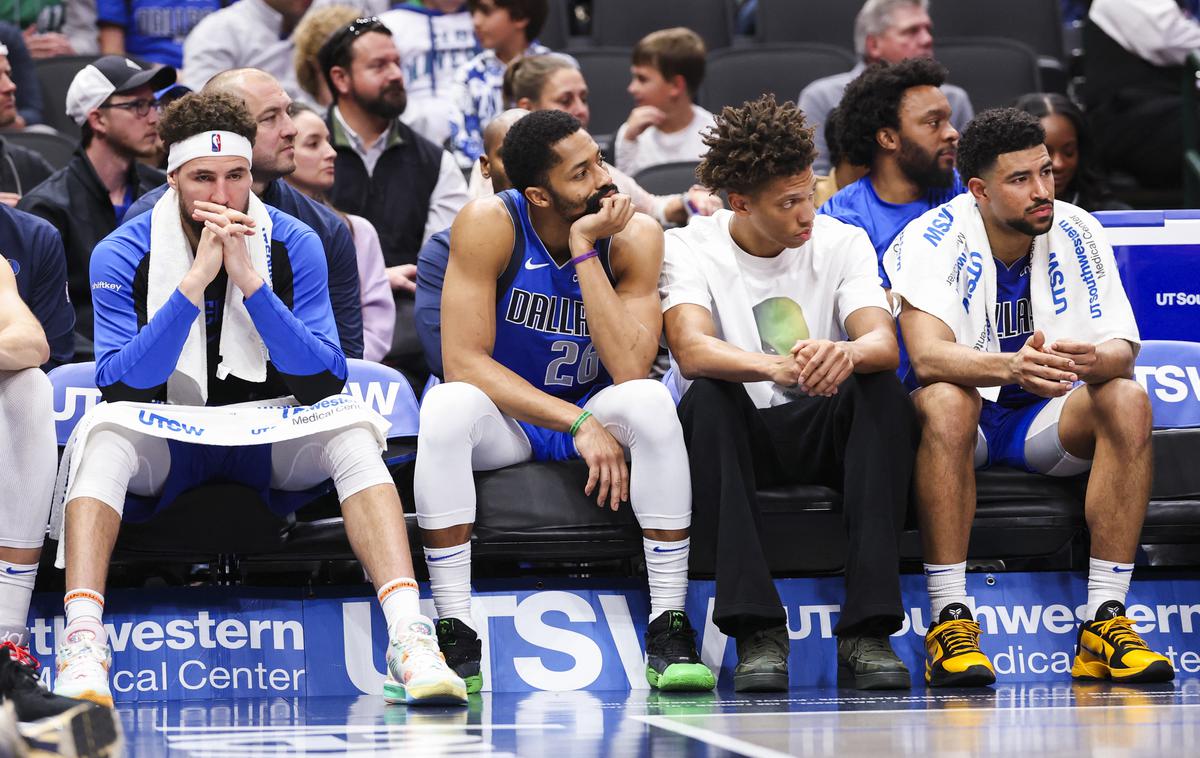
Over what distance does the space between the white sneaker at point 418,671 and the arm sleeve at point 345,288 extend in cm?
142

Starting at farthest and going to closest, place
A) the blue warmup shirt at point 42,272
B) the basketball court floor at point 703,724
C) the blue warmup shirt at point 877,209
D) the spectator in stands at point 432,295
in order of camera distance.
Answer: the blue warmup shirt at point 877,209 < the spectator in stands at point 432,295 < the blue warmup shirt at point 42,272 < the basketball court floor at point 703,724

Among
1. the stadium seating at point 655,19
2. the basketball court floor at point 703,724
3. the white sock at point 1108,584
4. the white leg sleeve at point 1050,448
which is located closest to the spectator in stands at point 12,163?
the basketball court floor at point 703,724

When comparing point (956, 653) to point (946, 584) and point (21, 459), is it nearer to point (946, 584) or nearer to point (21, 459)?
point (946, 584)

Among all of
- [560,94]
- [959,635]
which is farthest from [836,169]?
[959,635]

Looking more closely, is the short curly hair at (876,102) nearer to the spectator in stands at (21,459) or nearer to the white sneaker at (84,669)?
the spectator in stands at (21,459)

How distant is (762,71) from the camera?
789 centimetres

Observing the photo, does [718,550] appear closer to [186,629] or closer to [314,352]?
[314,352]

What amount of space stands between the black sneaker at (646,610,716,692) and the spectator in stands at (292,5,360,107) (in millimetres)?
3535

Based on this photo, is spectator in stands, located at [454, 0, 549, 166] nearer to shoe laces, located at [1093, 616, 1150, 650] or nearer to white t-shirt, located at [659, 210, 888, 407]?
white t-shirt, located at [659, 210, 888, 407]

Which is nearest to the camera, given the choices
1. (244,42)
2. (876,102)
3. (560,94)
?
(876,102)

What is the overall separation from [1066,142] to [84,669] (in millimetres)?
4515

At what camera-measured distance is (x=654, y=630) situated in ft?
14.1

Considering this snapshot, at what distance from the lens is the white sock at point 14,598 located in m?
4.03

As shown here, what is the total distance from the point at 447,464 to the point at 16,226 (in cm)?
163
